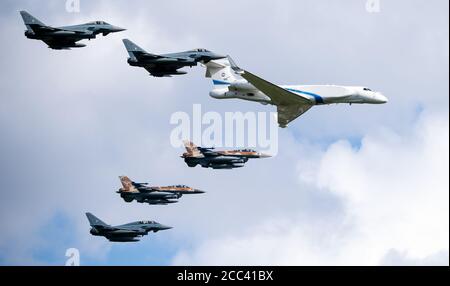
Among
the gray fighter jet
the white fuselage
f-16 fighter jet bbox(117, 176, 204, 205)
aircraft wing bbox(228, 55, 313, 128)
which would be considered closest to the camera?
aircraft wing bbox(228, 55, 313, 128)

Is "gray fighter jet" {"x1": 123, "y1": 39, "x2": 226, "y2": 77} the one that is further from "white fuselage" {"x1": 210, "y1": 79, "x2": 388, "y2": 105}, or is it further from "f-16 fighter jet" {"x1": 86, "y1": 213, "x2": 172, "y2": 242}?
"f-16 fighter jet" {"x1": 86, "y1": 213, "x2": 172, "y2": 242}

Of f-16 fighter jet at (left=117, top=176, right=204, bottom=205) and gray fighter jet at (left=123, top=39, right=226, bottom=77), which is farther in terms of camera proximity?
f-16 fighter jet at (left=117, top=176, right=204, bottom=205)

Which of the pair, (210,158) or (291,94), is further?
(210,158)

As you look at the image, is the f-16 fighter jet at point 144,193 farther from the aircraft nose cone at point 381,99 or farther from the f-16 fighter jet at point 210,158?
the aircraft nose cone at point 381,99

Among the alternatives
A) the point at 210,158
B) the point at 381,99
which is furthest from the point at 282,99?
the point at 210,158

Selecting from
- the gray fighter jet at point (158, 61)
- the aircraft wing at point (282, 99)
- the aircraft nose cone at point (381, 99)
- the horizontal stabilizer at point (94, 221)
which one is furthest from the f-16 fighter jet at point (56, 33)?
the aircraft nose cone at point (381, 99)

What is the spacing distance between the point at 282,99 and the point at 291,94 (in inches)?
65.1

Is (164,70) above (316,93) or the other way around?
above

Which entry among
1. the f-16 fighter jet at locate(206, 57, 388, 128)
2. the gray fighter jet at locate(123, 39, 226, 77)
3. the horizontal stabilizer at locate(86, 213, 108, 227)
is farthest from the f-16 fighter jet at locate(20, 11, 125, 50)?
the horizontal stabilizer at locate(86, 213, 108, 227)

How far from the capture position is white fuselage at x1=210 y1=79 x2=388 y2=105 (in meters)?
158

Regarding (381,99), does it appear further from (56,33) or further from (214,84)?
(56,33)

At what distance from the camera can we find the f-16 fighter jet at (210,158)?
175 meters

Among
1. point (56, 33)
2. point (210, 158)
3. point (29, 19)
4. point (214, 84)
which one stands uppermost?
point (29, 19)

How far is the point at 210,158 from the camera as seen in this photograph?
176375 mm
